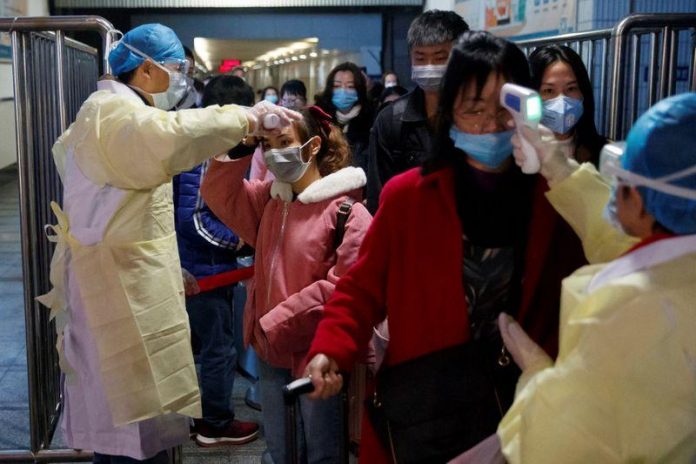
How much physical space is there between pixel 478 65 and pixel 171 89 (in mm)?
1549

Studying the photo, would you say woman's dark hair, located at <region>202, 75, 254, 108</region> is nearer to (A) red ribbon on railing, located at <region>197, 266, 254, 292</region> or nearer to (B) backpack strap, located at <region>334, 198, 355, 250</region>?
(A) red ribbon on railing, located at <region>197, 266, 254, 292</region>

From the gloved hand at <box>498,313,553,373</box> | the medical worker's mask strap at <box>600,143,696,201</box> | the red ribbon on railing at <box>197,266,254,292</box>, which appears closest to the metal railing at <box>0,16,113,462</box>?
the red ribbon on railing at <box>197,266,254,292</box>

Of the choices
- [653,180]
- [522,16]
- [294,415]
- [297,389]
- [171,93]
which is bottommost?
[294,415]

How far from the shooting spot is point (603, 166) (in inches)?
68.8

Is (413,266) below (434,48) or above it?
below

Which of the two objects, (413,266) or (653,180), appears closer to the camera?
(653,180)

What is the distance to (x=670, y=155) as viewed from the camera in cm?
156

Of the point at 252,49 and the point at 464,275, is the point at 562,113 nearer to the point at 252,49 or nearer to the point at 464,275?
the point at 464,275

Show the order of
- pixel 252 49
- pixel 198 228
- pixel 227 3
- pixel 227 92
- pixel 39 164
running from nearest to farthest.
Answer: pixel 39 164 → pixel 198 228 → pixel 227 92 → pixel 227 3 → pixel 252 49

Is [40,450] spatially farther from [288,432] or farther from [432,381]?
[432,381]

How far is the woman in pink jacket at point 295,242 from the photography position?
2.91 metres

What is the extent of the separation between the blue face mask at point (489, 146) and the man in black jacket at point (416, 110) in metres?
1.41

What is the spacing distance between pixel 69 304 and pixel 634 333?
2.15 metres

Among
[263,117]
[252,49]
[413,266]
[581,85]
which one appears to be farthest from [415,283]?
[252,49]
